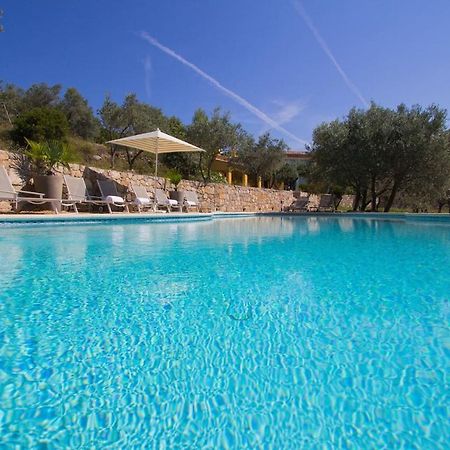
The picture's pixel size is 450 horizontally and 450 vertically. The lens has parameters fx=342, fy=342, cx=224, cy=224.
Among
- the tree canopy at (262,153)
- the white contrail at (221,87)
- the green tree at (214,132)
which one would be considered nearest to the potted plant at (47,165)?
the green tree at (214,132)

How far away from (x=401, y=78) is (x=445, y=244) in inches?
406

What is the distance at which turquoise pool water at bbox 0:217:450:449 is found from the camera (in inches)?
52.3

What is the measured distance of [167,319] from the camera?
244 centimetres

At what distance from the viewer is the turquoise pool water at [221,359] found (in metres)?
1.33

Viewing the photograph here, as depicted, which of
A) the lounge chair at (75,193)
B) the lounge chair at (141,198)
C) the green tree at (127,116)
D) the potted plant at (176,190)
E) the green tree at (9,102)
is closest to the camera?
the lounge chair at (75,193)

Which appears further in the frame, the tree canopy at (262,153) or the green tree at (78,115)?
the tree canopy at (262,153)

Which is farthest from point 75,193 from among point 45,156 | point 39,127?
point 39,127

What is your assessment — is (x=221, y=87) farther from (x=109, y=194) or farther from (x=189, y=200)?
(x=109, y=194)

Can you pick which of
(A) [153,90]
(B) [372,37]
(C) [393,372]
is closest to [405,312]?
(C) [393,372]

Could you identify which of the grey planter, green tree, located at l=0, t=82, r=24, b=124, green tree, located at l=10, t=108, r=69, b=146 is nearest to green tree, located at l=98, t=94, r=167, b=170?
green tree, located at l=10, t=108, r=69, b=146

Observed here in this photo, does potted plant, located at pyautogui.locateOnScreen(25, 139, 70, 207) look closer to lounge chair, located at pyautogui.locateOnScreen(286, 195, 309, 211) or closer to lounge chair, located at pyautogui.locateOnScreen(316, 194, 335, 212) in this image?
lounge chair, located at pyautogui.locateOnScreen(286, 195, 309, 211)

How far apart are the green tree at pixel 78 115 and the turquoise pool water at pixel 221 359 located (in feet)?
75.4

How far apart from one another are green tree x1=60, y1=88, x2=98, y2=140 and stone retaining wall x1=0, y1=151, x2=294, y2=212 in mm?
12057

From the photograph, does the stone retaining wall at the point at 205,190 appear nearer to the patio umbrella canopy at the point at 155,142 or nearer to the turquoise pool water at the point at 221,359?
the patio umbrella canopy at the point at 155,142
